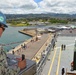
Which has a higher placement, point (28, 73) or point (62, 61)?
point (28, 73)

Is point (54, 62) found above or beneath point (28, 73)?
beneath

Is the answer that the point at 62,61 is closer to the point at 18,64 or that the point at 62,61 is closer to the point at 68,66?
the point at 68,66

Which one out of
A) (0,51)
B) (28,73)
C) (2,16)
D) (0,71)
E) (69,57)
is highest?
(2,16)

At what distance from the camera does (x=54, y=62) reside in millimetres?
20609

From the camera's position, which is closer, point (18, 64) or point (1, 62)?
point (1, 62)

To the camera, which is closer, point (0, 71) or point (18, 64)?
point (0, 71)

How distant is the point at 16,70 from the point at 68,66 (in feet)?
55.3

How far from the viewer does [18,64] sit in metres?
3.02

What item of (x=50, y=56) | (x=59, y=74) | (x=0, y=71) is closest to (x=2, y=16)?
(x=0, y=71)

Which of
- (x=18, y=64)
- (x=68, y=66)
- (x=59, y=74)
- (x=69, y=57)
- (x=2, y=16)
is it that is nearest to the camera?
(x=2, y=16)

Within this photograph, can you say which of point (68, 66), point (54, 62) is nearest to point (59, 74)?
point (68, 66)

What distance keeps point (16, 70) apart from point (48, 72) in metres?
14.5

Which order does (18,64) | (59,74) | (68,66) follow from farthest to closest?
(68,66) → (59,74) → (18,64)

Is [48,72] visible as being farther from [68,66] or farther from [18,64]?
[18,64]
